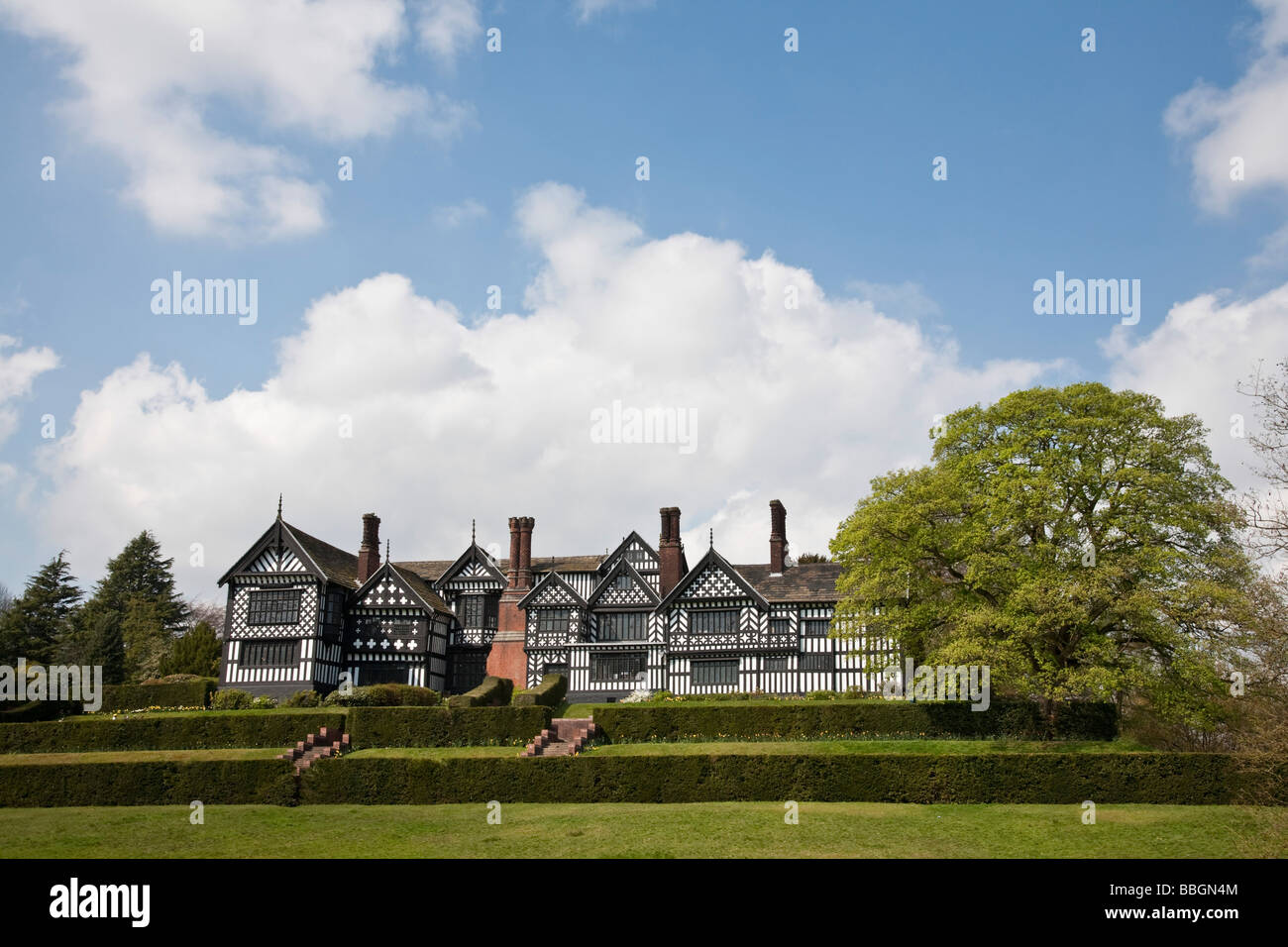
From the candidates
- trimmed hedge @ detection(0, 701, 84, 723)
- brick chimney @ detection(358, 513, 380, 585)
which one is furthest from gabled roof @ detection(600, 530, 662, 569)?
trimmed hedge @ detection(0, 701, 84, 723)

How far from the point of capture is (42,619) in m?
65.0

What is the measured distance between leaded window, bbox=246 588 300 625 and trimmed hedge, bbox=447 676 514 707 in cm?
1274

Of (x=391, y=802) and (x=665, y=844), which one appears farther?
(x=391, y=802)

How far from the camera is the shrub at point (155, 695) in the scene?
4131cm

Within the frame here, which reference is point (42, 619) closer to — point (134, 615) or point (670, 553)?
point (134, 615)

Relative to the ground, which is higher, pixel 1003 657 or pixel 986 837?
pixel 1003 657

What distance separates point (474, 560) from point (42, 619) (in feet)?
101

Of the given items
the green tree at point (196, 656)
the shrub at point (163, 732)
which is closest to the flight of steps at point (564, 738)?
the shrub at point (163, 732)

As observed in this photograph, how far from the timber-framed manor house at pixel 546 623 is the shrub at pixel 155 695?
6.76 m

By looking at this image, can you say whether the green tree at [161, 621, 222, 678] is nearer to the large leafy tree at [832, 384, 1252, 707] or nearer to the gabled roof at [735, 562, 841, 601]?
the gabled roof at [735, 562, 841, 601]

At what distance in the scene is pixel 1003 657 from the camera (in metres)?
30.4
